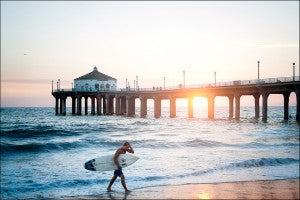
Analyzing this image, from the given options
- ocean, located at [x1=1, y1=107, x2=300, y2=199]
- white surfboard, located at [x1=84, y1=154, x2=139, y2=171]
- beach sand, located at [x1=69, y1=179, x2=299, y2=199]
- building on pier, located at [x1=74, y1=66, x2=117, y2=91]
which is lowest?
ocean, located at [x1=1, y1=107, x2=300, y2=199]

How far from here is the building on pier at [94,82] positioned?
95.6 m

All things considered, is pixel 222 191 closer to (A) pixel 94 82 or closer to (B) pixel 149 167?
(B) pixel 149 167

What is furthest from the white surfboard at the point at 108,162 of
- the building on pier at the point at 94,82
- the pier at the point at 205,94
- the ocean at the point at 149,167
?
the building on pier at the point at 94,82

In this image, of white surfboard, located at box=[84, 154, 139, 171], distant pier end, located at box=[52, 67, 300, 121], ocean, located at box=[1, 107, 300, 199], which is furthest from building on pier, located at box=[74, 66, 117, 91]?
white surfboard, located at box=[84, 154, 139, 171]

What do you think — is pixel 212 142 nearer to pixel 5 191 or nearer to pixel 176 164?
pixel 176 164

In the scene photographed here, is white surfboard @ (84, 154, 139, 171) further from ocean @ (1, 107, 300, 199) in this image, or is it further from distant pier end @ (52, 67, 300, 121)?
distant pier end @ (52, 67, 300, 121)

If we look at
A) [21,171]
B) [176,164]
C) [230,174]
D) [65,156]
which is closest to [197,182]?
[230,174]

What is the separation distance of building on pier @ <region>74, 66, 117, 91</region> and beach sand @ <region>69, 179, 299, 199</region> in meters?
83.4

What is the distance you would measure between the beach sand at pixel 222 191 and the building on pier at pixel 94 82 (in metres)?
83.4

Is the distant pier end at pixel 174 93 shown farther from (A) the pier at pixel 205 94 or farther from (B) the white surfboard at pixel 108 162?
(B) the white surfboard at pixel 108 162

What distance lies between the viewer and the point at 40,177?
15617 millimetres

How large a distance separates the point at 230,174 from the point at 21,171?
9.76m

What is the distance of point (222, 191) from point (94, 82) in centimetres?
8655

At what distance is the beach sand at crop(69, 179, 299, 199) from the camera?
1068 centimetres
